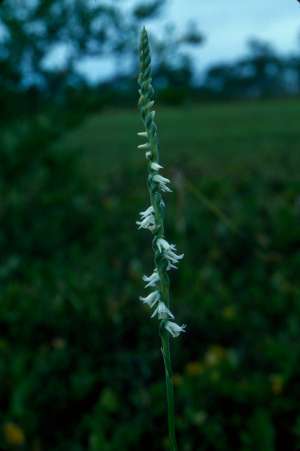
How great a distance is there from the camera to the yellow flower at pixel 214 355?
10.1ft

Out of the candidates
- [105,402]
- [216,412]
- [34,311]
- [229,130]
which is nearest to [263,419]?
[216,412]

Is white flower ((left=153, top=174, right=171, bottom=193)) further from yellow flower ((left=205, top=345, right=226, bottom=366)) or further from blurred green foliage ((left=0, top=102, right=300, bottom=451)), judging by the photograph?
yellow flower ((left=205, top=345, right=226, bottom=366))

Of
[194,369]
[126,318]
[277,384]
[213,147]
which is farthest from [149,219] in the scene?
[213,147]

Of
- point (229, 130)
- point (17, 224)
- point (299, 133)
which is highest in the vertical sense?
point (229, 130)

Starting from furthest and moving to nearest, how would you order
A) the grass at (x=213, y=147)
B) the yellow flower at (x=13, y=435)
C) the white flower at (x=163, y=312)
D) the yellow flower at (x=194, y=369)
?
the grass at (x=213, y=147), the yellow flower at (x=194, y=369), the yellow flower at (x=13, y=435), the white flower at (x=163, y=312)

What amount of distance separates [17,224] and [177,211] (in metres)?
1.55

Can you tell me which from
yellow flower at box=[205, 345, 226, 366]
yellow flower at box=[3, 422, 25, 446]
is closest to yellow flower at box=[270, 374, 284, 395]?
yellow flower at box=[205, 345, 226, 366]

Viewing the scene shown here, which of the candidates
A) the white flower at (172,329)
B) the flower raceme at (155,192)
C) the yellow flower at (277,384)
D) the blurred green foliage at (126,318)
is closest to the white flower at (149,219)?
the flower raceme at (155,192)

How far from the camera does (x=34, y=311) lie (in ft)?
12.0

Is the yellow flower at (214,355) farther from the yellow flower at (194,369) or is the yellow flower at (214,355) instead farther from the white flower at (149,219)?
the white flower at (149,219)

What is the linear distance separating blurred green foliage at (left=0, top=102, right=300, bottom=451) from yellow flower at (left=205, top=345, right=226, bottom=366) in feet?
0.04

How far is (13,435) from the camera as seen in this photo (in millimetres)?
2789

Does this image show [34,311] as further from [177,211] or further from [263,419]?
[177,211]

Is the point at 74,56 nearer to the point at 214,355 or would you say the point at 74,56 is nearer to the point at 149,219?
the point at 214,355
